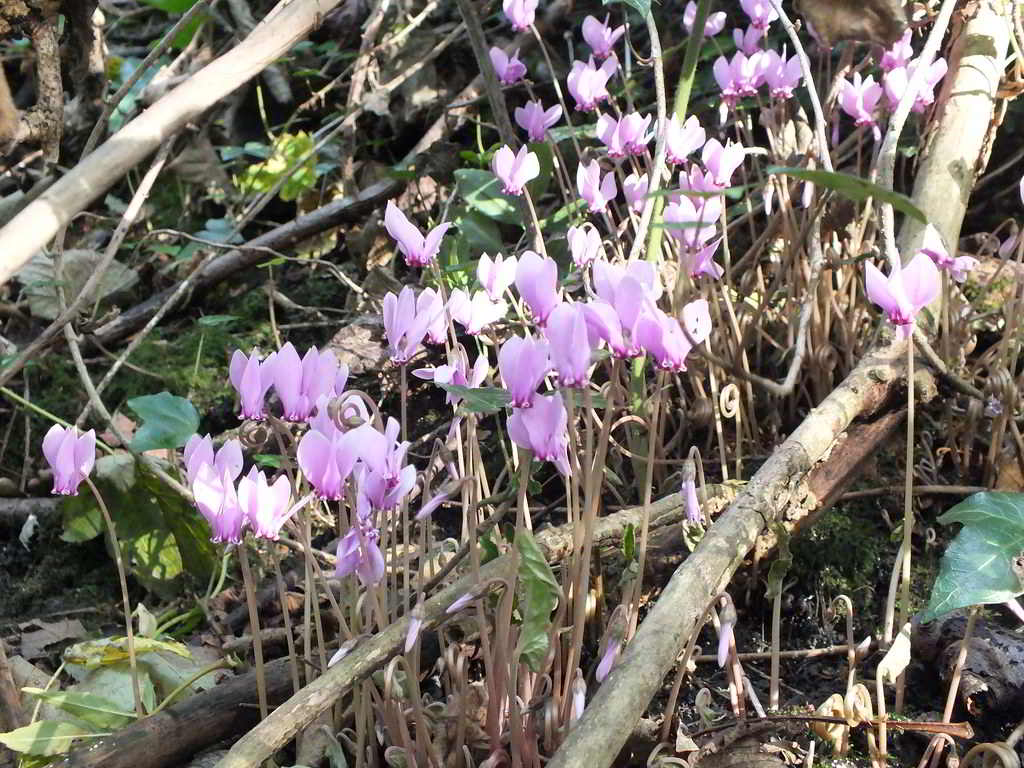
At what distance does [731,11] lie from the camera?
3246 mm

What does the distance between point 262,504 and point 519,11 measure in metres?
1.47

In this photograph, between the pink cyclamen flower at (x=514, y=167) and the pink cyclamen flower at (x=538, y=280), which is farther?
the pink cyclamen flower at (x=514, y=167)

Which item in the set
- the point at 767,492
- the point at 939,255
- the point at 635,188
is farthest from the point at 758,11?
the point at 767,492

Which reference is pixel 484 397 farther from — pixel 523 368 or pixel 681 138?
pixel 681 138

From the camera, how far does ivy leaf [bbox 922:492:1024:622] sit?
1.26 metres

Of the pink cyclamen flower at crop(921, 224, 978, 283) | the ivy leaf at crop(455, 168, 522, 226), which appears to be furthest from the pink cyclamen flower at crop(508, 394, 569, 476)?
the ivy leaf at crop(455, 168, 522, 226)

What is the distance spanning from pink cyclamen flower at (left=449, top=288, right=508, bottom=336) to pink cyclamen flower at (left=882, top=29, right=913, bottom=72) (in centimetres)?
113

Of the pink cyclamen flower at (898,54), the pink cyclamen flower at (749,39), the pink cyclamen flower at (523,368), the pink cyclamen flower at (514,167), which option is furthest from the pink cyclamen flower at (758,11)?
the pink cyclamen flower at (523,368)

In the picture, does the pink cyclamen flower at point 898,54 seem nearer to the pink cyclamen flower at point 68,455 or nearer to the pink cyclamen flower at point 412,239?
the pink cyclamen flower at point 412,239

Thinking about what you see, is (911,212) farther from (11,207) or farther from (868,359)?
(11,207)

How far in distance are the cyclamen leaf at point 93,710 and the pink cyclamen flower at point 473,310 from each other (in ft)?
2.40

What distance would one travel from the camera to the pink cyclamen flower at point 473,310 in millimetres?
1498

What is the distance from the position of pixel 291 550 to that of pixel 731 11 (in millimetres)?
2166

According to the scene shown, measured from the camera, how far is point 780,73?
216cm
